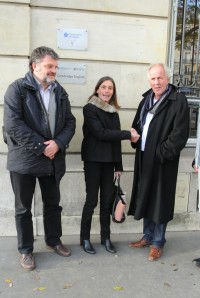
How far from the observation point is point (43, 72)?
350cm

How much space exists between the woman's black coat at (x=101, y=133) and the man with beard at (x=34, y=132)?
7.8 inches

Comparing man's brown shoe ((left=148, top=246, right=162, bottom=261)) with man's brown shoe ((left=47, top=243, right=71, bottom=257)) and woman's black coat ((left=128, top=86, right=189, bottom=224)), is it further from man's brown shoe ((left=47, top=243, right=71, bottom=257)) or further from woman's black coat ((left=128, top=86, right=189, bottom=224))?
man's brown shoe ((left=47, top=243, right=71, bottom=257))

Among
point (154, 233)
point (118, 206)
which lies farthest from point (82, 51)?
point (154, 233)

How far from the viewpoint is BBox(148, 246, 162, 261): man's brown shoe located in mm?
4007

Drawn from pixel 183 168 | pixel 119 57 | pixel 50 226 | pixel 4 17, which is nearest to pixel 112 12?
pixel 119 57

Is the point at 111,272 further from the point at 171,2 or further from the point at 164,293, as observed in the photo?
the point at 171,2

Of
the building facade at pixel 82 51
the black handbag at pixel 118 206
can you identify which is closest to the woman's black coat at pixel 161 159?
the black handbag at pixel 118 206

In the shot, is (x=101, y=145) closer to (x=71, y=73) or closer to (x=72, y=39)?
(x=71, y=73)

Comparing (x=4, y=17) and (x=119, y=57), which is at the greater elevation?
(x=4, y=17)

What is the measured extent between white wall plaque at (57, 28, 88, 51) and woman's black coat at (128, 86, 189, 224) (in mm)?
1076

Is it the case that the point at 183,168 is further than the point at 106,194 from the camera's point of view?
Yes

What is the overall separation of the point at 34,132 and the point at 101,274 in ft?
4.84

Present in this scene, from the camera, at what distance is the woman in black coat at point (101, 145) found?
382 centimetres

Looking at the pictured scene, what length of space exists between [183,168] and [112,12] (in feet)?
6.71
